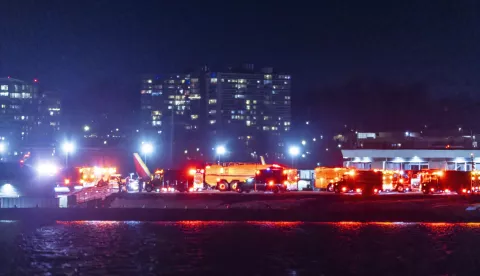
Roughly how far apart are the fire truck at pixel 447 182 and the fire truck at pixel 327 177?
22.3ft

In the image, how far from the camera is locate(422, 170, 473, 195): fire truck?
50.8 metres

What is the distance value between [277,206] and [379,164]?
3425 cm

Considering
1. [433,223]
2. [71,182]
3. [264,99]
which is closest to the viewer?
[433,223]

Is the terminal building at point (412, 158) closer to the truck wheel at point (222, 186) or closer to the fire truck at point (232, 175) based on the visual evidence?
the fire truck at point (232, 175)

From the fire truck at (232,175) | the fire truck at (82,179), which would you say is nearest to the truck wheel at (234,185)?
the fire truck at (232,175)

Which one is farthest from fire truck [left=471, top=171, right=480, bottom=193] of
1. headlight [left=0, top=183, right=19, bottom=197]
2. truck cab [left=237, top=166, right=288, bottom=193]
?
headlight [left=0, top=183, right=19, bottom=197]

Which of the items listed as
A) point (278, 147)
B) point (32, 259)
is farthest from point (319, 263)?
point (278, 147)

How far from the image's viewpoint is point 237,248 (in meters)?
23.9

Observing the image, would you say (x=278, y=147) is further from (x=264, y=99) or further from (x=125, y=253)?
(x=125, y=253)

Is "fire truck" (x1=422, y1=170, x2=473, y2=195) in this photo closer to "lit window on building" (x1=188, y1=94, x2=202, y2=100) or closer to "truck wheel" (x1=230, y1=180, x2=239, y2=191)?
"truck wheel" (x1=230, y1=180, x2=239, y2=191)

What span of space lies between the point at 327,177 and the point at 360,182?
15.3 feet

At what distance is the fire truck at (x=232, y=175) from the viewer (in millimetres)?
52969

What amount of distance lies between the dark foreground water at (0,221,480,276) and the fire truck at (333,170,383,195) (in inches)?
646

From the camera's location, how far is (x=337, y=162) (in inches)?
4528
